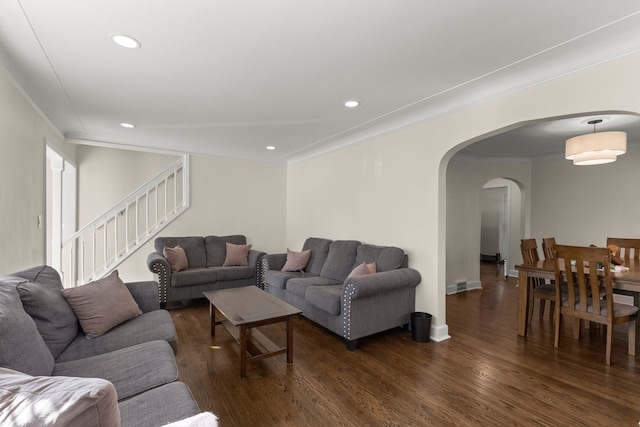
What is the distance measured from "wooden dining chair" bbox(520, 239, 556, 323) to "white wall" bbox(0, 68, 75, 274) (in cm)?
486

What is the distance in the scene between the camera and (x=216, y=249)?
500 cm

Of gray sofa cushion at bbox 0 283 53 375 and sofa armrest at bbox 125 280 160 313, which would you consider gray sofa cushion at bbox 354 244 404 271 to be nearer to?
sofa armrest at bbox 125 280 160 313

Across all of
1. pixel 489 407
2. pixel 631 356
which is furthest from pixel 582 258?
pixel 489 407

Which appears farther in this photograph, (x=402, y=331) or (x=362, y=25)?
(x=402, y=331)

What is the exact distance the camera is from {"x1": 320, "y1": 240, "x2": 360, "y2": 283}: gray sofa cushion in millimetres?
3877

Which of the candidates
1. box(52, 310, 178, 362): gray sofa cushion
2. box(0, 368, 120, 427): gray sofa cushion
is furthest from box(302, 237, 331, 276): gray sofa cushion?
box(0, 368, 120, 427): gray sofa cushion

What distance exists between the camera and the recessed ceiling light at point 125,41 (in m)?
1.97

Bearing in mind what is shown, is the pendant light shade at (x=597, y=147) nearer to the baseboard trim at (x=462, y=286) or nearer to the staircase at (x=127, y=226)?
the baseboard trim at (x=462, y=286)

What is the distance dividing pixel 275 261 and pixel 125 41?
322 centimetres

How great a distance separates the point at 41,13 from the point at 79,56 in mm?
504

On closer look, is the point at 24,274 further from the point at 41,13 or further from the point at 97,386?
the point at 97,386

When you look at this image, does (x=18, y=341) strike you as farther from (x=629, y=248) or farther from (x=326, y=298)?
(x=629, y=248)

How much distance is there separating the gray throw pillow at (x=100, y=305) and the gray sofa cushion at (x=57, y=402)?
152cm

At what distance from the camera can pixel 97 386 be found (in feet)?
2.23
